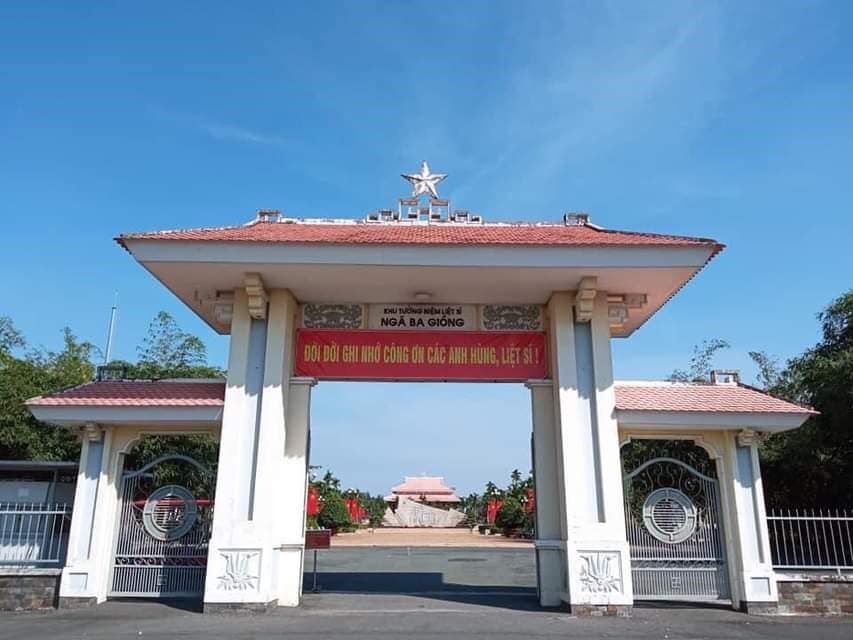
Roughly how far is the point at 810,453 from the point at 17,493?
13.6m

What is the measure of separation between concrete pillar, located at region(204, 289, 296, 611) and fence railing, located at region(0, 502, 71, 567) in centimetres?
228

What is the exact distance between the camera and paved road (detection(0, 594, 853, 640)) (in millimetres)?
6801

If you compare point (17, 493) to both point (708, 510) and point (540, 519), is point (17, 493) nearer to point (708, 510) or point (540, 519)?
point (540, 519)

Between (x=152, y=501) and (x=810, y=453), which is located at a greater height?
(x=810, y=453)

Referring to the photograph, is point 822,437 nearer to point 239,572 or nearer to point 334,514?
point 239,572

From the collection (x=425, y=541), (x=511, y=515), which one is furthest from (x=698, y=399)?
(x=511, y=515)

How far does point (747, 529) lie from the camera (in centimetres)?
866

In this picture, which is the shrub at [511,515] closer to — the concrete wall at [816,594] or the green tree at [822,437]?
the green tree at [822,437]

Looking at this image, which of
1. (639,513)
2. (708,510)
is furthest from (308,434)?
(708,510)

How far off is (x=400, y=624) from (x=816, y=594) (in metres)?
5.15

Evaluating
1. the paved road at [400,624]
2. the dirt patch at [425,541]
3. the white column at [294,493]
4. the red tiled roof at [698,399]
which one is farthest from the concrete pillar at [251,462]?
the dirt patch at [425,541]

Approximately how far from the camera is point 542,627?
728 cm

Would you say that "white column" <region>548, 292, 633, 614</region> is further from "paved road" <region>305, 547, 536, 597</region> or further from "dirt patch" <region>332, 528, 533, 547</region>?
"dirt patch" <region>332, 528, 533, 547</region>

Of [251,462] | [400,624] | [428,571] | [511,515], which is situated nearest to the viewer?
[400,624]
